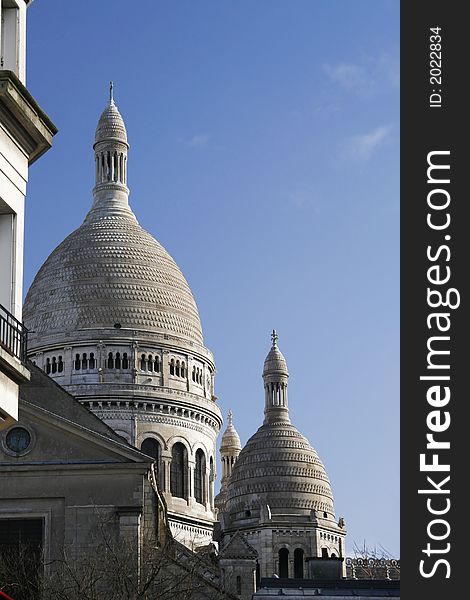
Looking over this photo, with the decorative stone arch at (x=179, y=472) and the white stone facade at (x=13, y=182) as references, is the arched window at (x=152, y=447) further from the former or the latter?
the white stone facade at (x=13, y=182)

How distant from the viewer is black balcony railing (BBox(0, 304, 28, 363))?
2031cm

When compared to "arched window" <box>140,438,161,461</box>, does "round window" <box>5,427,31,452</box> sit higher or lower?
lower

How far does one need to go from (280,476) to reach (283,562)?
6.84 m

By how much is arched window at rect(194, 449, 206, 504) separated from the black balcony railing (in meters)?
86.6

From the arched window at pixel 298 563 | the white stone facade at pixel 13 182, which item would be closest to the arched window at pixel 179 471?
the arched window at pixel 298 563

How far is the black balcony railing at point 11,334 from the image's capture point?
20.3 m

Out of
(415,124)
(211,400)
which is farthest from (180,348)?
(415,124)

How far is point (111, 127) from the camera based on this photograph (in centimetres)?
12338

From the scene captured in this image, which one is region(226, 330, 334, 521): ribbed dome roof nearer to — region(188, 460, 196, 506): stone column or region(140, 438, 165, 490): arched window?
region(188, 460, 196, 506): stone column

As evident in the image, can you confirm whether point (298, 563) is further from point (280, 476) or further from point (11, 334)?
point (11, 334)

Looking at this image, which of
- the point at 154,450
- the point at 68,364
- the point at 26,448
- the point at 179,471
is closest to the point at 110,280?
the point at 68,364

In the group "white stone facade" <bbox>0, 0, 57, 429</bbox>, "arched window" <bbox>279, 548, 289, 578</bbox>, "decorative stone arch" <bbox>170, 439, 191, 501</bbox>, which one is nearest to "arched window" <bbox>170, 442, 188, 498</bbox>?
"decorative stone arch" <bbox>170, 439, 191, 501</bbox>

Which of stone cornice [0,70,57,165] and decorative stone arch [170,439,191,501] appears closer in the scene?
stone cornice [0,70,57,165]

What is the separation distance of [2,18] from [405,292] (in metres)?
6.37
